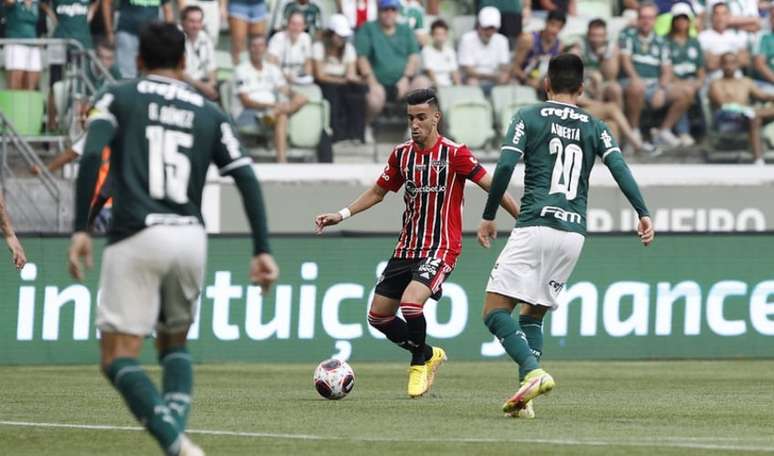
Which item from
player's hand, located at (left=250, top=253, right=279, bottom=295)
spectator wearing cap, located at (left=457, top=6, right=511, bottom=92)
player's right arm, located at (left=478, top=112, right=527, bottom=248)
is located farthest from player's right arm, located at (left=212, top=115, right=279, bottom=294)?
spectator wearing cap, located at (left=457, top=6, right=511, bottom=92)

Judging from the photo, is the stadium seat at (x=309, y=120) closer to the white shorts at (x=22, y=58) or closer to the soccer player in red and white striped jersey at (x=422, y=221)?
the white shorts at (x=22, y=58)

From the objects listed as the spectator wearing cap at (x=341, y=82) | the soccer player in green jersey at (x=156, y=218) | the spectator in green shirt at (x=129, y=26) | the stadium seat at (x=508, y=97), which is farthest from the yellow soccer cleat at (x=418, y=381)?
the stadium seat at (x=508, y=97)

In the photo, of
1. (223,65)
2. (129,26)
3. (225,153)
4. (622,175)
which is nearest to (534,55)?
(223,65)

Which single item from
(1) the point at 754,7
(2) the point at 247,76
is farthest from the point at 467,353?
(1) the point at 754,7

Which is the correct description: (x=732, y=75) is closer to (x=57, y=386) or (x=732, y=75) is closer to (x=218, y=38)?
(x=218, y=38)

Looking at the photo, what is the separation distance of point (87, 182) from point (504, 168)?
385 centimetres

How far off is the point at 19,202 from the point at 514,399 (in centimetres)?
1078

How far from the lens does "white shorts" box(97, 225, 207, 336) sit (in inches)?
292

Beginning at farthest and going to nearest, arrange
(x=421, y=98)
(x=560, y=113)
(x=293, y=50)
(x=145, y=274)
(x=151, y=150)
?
(x=293, y=50), (x=421, y=98), (x=560, y=113), (x=151, y=150), (x=145, y=274)

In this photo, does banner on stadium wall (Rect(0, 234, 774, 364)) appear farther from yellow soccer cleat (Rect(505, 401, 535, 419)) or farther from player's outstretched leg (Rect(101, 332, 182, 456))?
player's outstretched leg (Rect(101, 332, 182, 456))

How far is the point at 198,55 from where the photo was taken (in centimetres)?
2098

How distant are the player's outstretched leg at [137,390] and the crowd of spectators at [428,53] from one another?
13176 mm

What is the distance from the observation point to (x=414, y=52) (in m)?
22.0

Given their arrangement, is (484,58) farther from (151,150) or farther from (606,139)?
(151,150)
